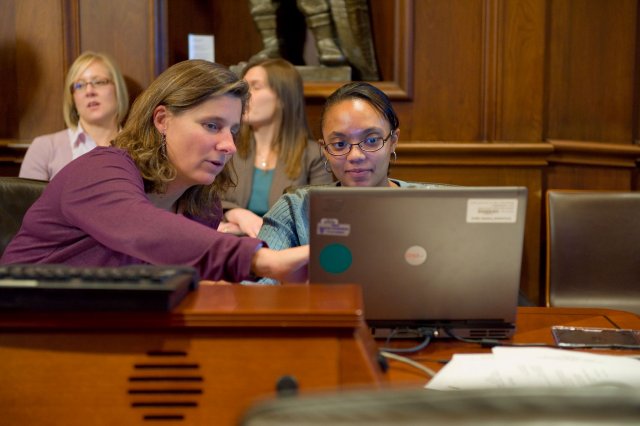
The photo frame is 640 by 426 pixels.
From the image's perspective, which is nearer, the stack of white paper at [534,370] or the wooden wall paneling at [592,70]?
the stack of white paper at [534,370]

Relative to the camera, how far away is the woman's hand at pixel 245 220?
3.19 m

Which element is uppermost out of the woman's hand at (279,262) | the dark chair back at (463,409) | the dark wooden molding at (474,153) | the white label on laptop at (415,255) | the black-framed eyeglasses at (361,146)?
the black-framed eyeglasses at (361,146)

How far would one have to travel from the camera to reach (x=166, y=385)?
1077mm

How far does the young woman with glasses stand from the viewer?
81.0 inches

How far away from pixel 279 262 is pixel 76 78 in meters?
2.55

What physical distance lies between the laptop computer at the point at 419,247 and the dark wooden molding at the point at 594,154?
2294 millimetres

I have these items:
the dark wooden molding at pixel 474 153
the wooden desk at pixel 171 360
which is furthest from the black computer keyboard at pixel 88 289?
the dark wooden molding at pixel 474 153

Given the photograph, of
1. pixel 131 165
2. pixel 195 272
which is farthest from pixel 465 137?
pixel 195 272

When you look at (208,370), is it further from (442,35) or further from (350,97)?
(442,35)

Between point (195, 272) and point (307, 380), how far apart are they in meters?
0.27

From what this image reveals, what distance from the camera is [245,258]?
142 centimetres

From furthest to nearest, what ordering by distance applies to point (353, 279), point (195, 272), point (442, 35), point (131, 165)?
point (442, 35)
point (131, 165)
point (353, 279)
point (195, 272)

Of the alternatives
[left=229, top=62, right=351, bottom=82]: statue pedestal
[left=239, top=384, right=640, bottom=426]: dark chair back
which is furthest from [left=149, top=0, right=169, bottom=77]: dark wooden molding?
[left=239, top=384, right=640, bottom=426]: dark chair back

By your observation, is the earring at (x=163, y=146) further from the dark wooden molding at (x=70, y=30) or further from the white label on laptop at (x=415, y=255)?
the dark wooden molding at (x=70, y=30)
